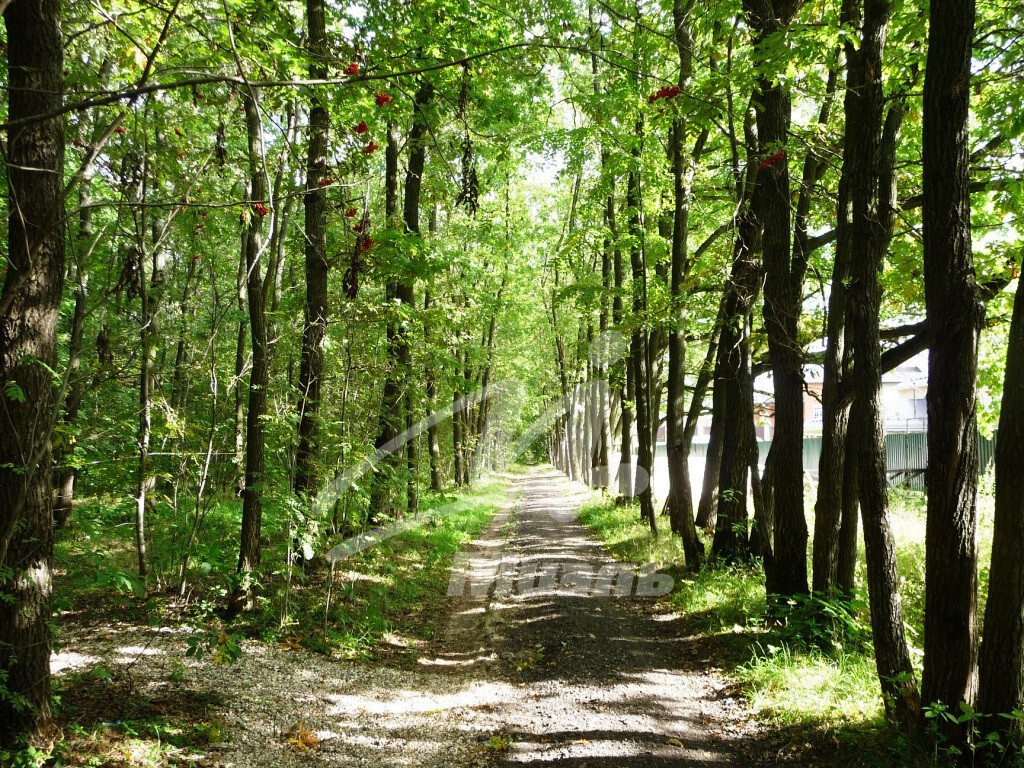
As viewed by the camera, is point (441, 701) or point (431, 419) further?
point (431, 419)

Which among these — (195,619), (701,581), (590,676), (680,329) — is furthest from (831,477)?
(195,619)

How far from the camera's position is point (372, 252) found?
25.7 ft

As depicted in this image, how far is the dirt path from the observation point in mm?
4859

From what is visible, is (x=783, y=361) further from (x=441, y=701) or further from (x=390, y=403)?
(x=390, y=403)

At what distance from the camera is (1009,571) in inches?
150

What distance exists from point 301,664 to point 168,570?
11.4 ft

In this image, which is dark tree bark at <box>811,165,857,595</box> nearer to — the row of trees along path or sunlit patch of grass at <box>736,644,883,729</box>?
the row of trees along path

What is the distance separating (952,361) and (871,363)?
103 centimetres

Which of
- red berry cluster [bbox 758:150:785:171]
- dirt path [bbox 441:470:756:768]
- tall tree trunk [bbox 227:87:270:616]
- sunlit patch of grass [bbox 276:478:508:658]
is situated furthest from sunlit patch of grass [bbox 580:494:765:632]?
tall tree trunk [bbox 227:87:270:616]

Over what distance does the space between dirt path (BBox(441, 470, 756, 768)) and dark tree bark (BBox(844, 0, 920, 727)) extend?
4.59 ft

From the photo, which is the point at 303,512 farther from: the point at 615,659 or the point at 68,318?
the point at 68,318

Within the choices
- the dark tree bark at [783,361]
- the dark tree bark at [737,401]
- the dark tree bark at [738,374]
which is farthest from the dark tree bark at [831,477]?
the dark tree bark at [737,401]

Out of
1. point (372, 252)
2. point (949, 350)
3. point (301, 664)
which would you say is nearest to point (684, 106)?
point (949, 350)

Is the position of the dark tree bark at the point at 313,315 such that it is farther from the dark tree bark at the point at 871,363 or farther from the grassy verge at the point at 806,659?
the dark tree bark at the point at 871,363
